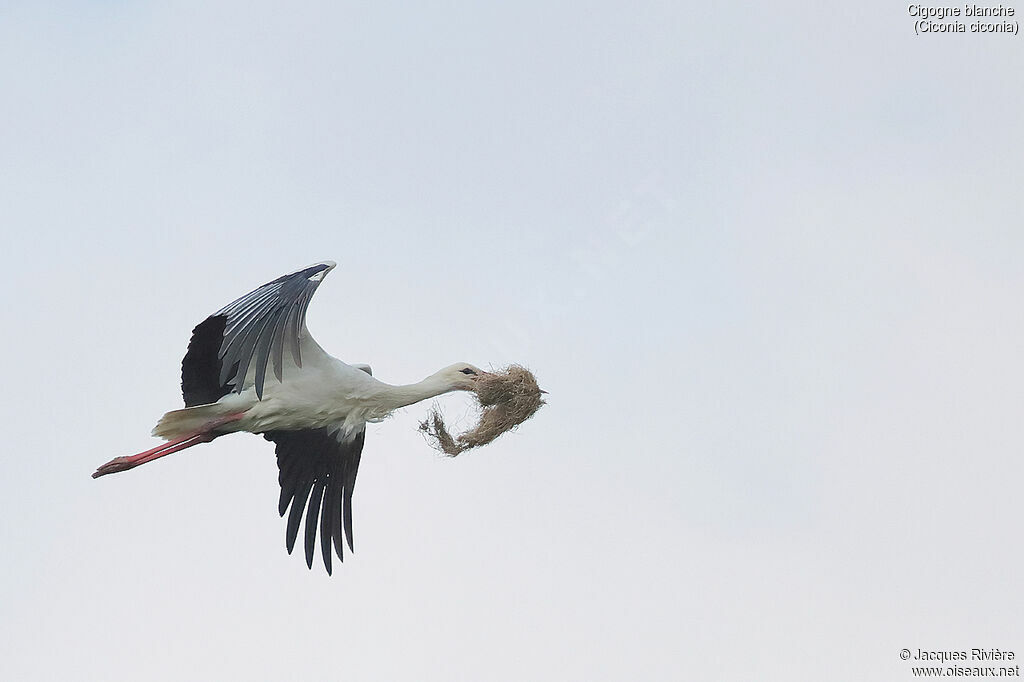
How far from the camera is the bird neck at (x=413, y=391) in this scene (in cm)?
1138

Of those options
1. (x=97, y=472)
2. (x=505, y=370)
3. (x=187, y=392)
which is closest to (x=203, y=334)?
(x=187, y=392)

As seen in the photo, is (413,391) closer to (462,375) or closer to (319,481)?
(462,375)

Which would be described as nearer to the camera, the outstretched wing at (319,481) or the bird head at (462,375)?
the bird head at (462,375)

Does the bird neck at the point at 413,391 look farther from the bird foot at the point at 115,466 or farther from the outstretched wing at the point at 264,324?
the bird foot at the point at 115,466

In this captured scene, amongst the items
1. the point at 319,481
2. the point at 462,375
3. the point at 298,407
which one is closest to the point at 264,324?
the point at 298,407

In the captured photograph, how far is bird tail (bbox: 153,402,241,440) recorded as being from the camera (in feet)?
36.8

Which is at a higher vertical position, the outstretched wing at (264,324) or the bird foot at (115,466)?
the outstretched wing at (264,324)

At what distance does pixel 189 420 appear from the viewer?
11.2 metres

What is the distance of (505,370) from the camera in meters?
11.4

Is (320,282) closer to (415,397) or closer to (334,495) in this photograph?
(415,397)

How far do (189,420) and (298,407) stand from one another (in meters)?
0.76

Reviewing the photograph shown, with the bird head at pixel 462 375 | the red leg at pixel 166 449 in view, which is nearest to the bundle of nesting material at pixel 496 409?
the bird head at pixel 462 375

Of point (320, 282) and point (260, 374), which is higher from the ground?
point (320, 282)

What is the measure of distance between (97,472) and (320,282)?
2320 millimetres
